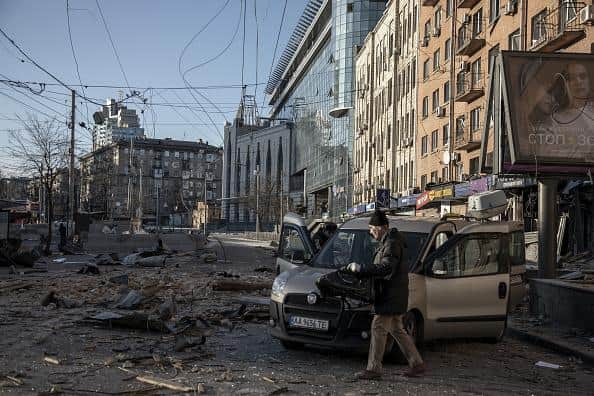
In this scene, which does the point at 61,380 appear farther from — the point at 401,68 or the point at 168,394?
the point at 401,68

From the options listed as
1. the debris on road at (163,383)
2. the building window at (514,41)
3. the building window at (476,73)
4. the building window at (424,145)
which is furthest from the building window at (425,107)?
the debris on road at (163,383)

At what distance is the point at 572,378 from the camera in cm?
741

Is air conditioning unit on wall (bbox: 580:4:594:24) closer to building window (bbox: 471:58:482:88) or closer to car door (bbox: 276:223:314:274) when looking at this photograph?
building window (bbox: 471:58:482:88)

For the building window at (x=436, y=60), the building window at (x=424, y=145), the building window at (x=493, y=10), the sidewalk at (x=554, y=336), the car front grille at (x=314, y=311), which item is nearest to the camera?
the car front grille at (x=314, y=311)

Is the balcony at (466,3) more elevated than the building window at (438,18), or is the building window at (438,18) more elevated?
the building window at (438,18)

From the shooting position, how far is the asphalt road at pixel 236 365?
618 centimetres

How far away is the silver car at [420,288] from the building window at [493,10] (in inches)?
1065

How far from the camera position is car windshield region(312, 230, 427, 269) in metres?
8.34

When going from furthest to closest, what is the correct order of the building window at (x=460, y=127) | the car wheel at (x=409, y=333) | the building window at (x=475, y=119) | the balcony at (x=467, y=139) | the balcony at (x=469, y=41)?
the building window at (x=460, y=127)
the building window at (x=475, y=119)
the balcony at (x=467, y=139)
the balcony at (x=469, y=41)
the car wheel at (x=409, y=333)

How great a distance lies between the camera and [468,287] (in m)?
8.50

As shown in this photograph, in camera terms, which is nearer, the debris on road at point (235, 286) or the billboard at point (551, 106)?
the billboard at point (551, 106)

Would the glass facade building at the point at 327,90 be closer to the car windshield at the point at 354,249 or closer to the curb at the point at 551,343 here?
the curb at the point at 551,343

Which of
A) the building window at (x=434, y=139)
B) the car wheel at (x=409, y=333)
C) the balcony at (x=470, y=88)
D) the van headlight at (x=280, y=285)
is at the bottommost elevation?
the car wheel at (x=409, y=333)

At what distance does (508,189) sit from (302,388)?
23.9 meters
